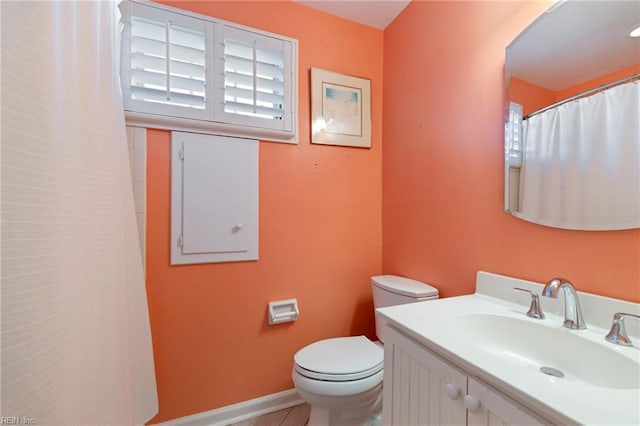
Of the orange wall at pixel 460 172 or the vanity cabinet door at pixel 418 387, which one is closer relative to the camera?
the vanity cabinet door at pixel 418 387

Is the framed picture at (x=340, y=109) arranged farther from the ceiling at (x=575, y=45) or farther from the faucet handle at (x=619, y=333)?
the faucet handle at (x=619, y=333)

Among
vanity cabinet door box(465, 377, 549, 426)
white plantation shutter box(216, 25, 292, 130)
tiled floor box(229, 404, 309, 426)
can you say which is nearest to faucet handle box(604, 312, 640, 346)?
vanity cabinet door box(465, 377, 549, 426)

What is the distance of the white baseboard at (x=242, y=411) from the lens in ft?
4.62

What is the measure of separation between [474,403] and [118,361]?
0.97 meters

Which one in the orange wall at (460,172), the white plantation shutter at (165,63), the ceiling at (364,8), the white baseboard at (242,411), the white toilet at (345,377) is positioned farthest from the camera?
the ceiling at (364,8)

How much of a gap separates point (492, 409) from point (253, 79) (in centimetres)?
167

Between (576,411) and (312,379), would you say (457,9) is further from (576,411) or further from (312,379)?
(312,379)

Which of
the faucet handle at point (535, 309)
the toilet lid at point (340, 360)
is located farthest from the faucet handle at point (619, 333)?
the toilet lid at point (340, 360)

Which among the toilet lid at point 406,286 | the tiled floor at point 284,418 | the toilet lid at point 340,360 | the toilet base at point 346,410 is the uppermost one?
the toilet lid at point 406,286

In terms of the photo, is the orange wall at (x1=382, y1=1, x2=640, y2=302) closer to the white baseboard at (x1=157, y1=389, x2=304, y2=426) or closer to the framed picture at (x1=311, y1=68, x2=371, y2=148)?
the framed picture at (x1=311, y1=68, x2=371, y2=148)

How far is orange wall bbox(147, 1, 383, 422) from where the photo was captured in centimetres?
137

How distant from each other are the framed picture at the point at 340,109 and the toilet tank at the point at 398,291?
88 centimetres

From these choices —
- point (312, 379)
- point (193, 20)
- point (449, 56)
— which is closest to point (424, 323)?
point (312, 379)

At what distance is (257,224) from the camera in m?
1.53
